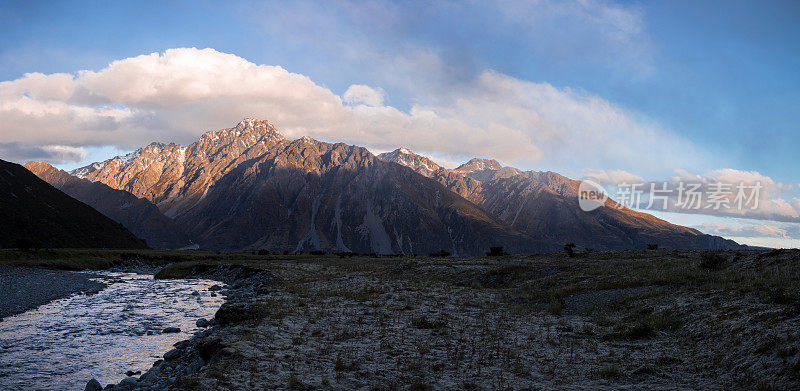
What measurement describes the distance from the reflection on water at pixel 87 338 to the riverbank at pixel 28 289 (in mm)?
1263

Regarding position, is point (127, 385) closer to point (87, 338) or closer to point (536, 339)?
point (87, 338)

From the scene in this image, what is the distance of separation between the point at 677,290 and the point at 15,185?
7511 inches

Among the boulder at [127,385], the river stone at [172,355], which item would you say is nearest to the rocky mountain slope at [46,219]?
the river stone at [172,355]

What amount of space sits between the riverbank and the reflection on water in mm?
1263

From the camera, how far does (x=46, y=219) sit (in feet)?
451

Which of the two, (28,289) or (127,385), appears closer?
(127,385)

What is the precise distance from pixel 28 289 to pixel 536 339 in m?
46.3

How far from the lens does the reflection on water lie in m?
15.6

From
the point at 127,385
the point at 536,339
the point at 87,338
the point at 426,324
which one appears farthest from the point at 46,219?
the point at 536,339

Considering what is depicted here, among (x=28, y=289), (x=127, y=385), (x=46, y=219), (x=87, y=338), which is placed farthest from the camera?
(x=46, y=219)

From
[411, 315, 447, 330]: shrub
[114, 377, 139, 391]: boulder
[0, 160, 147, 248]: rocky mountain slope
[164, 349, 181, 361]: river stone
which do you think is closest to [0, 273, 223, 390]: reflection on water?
[164, 349, 181, 361]: river stone

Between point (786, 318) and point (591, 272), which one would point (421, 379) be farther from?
point (591, 272)

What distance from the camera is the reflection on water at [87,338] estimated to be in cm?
1561

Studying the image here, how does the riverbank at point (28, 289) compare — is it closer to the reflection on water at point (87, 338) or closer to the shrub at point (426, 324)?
the reflection on water at point (87, 338)
